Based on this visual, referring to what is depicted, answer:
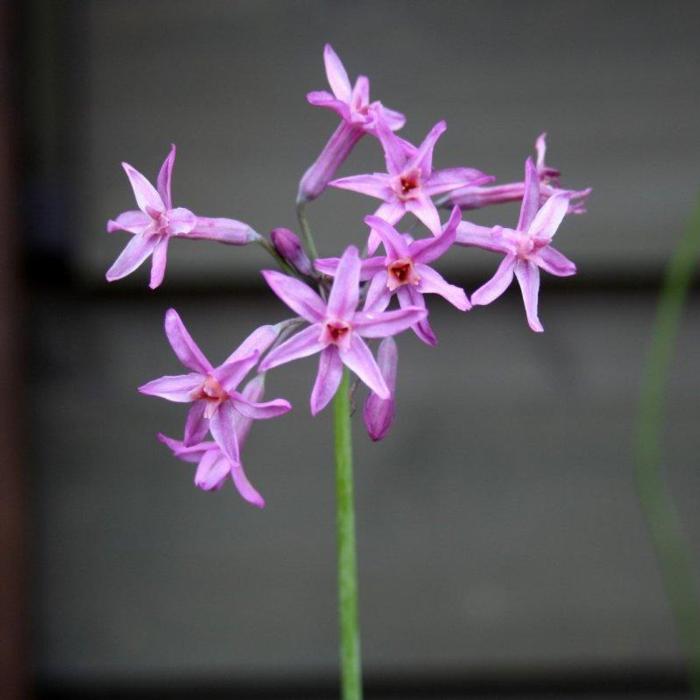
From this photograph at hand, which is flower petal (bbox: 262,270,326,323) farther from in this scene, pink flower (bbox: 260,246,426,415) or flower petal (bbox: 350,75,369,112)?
flower petal (bbox: 350,75,369,112)

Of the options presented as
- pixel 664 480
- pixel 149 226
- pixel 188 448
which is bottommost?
pixel 664 480

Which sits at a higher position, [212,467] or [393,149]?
[393,149]

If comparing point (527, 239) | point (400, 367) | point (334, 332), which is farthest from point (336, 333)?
point (400, 367)

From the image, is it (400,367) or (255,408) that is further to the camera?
(400,367)

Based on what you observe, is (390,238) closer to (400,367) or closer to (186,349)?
(186,349)

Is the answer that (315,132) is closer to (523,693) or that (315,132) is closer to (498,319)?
(498,319)

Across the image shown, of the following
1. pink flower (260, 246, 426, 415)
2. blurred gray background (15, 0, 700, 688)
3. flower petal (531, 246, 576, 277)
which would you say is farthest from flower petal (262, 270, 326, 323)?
blurred gray background (15, 0, 700, 688)

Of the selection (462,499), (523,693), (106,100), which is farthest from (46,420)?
(523,693)
